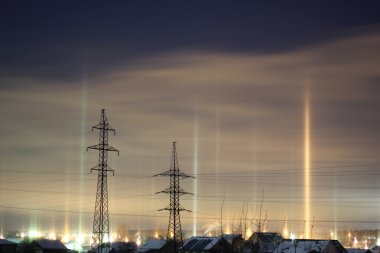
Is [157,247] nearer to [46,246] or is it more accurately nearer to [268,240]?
[268,240]

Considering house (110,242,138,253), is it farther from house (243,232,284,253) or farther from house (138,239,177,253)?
house (243,232,284,253)

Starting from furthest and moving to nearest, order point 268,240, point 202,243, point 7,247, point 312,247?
point 7,247
point 268,240
point 202,243
point 312,247

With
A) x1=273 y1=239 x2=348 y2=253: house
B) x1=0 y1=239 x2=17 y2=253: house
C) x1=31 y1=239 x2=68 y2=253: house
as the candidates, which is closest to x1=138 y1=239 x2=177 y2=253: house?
x1=31 y1=239 x2=68 y2=253: house

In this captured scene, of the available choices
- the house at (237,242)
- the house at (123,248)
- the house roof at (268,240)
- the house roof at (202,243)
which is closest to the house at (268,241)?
the house roof at (268,240)

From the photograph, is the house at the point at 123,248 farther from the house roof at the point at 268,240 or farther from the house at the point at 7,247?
the house roof at the point at 268,240

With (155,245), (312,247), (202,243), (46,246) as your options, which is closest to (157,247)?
(155,245)

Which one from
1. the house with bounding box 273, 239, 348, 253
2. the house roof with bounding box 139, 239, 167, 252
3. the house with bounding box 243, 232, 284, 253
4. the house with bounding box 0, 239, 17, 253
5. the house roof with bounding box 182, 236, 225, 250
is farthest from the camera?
the house roof with bounding box 139, 239, 167, 252

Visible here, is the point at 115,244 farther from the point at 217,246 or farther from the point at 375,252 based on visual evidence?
the point at 375,252
